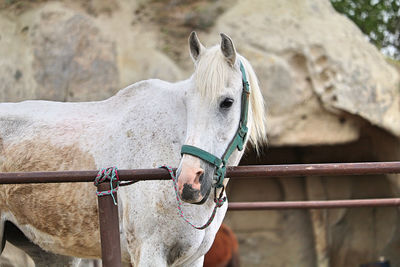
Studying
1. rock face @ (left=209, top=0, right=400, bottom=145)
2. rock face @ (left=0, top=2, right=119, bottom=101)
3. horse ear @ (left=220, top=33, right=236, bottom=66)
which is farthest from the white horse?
rock face @ (left=209, top=0, right=400, bottom=145)

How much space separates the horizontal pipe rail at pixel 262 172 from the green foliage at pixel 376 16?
6.96m

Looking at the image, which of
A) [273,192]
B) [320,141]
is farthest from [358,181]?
[320,141]

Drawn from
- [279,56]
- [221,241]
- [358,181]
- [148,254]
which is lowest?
[358,181]

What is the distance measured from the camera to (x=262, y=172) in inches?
75.3

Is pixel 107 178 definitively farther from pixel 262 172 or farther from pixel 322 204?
pixel 322 204

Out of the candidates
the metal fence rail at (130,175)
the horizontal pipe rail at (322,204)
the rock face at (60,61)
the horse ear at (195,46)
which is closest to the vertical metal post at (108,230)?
the metal fence rail at (130,175)

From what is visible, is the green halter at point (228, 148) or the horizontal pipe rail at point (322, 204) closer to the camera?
the green halter at point (228, 148)

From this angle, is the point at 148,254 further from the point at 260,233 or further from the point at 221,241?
the point at 260,233

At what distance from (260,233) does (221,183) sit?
5.73 m

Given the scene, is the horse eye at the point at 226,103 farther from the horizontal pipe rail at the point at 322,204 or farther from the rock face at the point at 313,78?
the rock face at the point at 313,78

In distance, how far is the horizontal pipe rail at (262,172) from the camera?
1.89 metres

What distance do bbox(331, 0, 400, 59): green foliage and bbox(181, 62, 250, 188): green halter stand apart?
6621mm

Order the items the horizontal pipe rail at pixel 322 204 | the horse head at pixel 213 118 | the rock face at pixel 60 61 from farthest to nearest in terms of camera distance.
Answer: the rock face at pixel 60 61 → the horizontal pipe rail at pixel 322 204 → the horse head at pixel 213 118

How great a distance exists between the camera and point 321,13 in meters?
6.64
